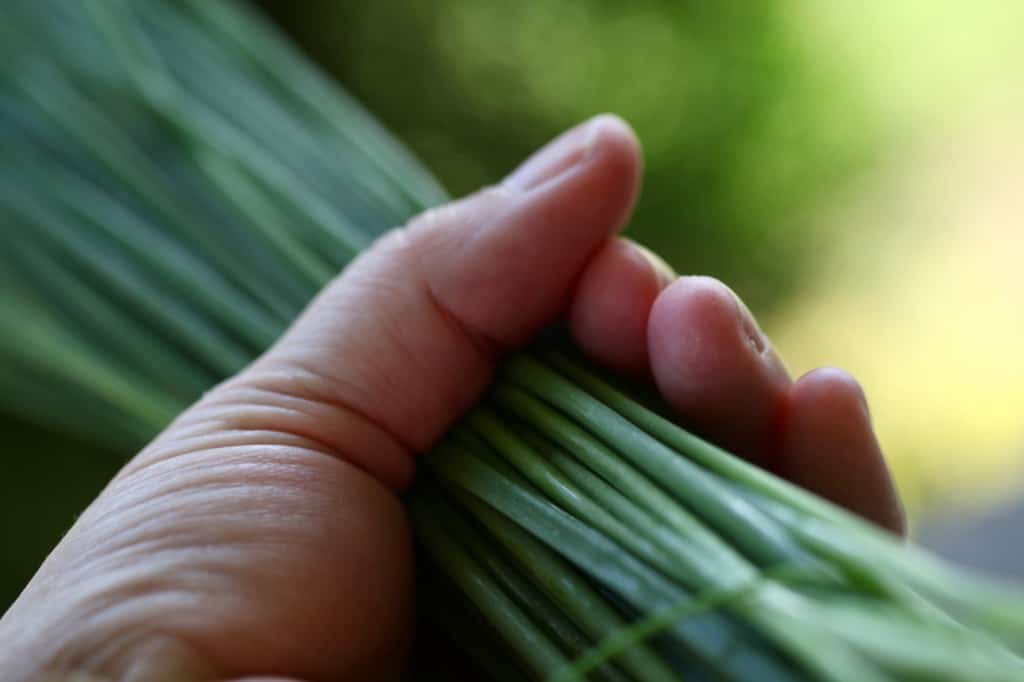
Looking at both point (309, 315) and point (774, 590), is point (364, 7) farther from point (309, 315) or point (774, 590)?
point (774, 590)

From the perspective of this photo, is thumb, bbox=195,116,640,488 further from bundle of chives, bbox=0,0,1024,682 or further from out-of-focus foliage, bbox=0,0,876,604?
out-of-focus foliage, bbox=0,0,876,604

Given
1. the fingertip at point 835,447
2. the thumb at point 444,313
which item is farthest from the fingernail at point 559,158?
the fingertip at point 835,447

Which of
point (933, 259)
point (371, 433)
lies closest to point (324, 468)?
point (371, 433)

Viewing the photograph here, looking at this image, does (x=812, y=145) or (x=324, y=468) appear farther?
(x=812, y=145)

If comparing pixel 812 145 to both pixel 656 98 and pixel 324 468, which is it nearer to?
pixel 656 98

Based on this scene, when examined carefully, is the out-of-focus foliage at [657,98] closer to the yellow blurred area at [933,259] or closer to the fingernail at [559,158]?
the yellow blurred area at [933,259]

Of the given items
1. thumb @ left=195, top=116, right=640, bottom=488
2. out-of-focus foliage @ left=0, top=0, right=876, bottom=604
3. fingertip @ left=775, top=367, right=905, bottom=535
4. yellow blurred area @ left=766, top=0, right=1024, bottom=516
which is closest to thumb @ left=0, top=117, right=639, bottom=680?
thumb @ left=195, top=116, right=640, bottom=488

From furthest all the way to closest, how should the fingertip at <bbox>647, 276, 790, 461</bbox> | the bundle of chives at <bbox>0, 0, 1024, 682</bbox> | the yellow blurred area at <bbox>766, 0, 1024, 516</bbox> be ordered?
the yellow blurred area at <bbox>766, 0, 1024, 516</bbox> < the fingertip at <bbox>647, 276, 790, 461</bbox> < the bundle of chives at <bbox>0, 0, 1024, 682</bbox>
